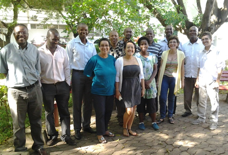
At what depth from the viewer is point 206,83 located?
15.1 ft

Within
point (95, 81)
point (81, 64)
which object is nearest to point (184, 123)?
point (95, 81)

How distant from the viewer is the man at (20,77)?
3176 mm

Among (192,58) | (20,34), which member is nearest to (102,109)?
(20,34)

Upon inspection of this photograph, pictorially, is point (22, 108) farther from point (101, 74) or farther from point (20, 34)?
point (101, 74)

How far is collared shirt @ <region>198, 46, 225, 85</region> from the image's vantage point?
176 inches

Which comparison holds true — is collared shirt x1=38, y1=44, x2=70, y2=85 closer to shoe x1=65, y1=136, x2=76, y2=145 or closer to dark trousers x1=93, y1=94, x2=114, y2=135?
dark trousers x1=93, y1=94, x2=114, y2=135

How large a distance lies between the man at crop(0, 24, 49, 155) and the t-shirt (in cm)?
95

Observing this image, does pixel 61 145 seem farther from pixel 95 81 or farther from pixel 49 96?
pixel 95 81

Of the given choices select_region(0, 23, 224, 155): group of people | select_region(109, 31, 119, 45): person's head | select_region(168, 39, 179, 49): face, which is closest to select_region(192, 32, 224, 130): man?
select_region(0, 23, 224, 155): group of people

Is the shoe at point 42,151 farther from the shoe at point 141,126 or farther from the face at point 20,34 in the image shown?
the shoe at point 141,126

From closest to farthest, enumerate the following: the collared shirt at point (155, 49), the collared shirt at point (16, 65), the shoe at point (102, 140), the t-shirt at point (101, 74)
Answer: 1. the collared shirt at point (16, 65)
2. the t-shirt at point (101, 74)
3. the shoe at point (102, 140)
4. the collared shirt at point (155, 49)

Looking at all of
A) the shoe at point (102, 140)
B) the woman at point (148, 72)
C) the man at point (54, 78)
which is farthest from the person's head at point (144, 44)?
the shoe at point (102, 140)

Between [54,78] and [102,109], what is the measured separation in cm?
107

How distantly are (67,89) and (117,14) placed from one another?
2837 mm
